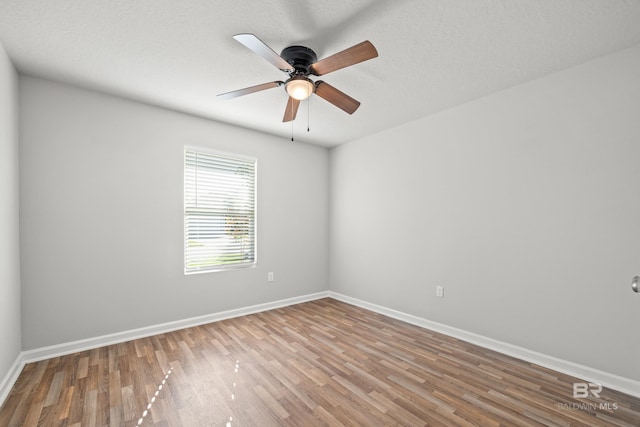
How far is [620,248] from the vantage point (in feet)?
7.33

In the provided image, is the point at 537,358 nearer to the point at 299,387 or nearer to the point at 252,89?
the point at 299,387

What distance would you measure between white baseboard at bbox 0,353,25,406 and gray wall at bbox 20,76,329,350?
0.57 ft

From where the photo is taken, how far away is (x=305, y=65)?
7.27 ft

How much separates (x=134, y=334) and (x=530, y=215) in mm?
4121

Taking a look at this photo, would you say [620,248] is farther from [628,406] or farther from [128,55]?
[128,55]

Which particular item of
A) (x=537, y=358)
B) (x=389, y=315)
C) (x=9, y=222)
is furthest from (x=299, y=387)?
(x=9, y=222)

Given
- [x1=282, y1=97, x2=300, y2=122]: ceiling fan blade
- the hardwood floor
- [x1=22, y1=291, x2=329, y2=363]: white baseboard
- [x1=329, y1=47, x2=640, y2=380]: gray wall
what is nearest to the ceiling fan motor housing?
[x1=282, y1=97, x2=300, y2=122]: ceiling fan blade

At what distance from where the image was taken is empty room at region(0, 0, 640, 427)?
193 centimetres

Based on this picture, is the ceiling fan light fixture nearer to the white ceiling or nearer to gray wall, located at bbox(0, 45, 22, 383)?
the white ceiling

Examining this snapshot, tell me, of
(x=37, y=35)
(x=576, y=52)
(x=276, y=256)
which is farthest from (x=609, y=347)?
(x=37, y=35)

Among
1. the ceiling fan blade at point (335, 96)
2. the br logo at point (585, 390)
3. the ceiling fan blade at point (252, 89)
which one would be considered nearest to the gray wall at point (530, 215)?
the br logo at point (585, 390)

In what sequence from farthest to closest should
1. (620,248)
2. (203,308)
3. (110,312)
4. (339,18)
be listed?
(203,308) < (110,312) < (620,248) < (339,18)

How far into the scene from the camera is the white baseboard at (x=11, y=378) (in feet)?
6.76

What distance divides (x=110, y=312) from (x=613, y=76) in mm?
4928
